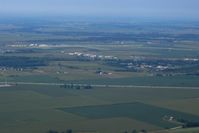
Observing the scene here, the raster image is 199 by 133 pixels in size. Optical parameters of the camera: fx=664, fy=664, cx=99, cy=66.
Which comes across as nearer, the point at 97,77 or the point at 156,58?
the point at 97,77

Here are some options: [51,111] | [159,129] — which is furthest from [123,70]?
[159,129]

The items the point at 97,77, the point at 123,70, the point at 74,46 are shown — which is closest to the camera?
the point at 97,77

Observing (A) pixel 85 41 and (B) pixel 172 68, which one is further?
(A) pixel 85 41

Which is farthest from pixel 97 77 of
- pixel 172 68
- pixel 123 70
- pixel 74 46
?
pixel 74 46

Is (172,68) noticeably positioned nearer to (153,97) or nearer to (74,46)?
(153,97)

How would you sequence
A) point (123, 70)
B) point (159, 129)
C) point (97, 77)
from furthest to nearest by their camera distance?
point (123, 70) < point (97, 77) < point (159, 129)

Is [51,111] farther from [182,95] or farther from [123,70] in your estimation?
[123,70]

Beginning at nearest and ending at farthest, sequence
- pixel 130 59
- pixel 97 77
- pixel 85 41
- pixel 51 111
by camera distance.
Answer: pixel 51 111
pixel 97 77
pixel 130 59
pixel 85 41


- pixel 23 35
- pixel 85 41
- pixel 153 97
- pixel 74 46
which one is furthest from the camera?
pixel 23 35
